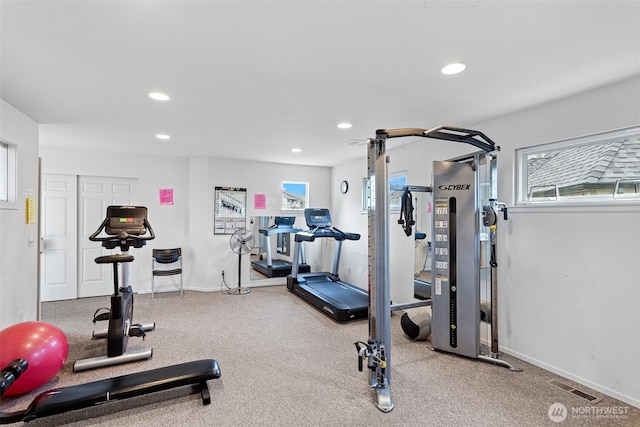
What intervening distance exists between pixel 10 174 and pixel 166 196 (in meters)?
2.55

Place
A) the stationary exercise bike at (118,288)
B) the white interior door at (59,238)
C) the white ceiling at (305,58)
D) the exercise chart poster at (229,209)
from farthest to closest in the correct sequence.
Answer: the exercise chart poster at (229,209) → the white interior door at (59,238) → the stationary exercise bike at (118,288) → the white ceiling at (305,58)

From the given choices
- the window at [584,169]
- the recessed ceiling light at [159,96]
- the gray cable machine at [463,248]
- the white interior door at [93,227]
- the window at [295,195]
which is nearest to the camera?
the window at [584,169]

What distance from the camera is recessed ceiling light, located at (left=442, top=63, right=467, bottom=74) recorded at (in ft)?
6.99

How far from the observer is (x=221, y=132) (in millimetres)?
3926

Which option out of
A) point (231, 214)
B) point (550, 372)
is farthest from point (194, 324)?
point (550, 372)

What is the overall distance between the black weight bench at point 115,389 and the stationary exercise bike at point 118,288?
0.66 metres

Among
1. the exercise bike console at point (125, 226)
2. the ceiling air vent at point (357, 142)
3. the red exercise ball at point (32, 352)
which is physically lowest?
the red exercise ball at point (32, 352)

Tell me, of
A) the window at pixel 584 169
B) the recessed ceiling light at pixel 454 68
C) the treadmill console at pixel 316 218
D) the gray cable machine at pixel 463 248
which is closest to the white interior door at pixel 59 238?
the treadmill console at pixel 316 218

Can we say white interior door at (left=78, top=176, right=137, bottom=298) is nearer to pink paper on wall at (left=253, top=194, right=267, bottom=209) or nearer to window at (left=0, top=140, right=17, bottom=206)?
window at (left=0, top=140, right=17, bottom=206)

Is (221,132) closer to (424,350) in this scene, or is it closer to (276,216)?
(276,216)

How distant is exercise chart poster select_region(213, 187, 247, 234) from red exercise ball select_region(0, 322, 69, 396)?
3291 millimetres

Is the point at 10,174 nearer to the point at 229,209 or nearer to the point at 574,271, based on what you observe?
the point at 229,209

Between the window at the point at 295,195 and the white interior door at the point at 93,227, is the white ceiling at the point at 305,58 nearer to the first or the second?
the white interior door at the point at 93,227

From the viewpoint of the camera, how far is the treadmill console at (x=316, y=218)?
539cm
